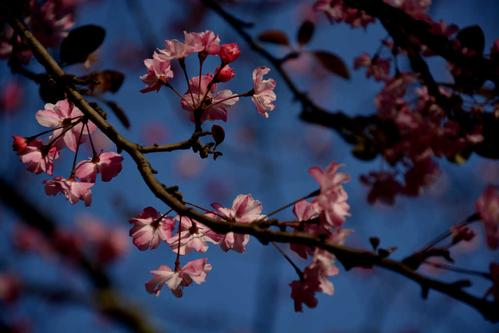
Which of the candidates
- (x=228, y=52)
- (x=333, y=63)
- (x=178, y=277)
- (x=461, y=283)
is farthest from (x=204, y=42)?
(x=333, y=63)

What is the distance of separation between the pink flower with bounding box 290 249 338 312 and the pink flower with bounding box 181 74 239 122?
349mm

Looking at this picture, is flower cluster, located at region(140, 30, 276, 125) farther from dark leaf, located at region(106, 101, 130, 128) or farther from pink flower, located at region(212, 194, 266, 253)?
dark leaf, located at region(106, 101, 130, 128)

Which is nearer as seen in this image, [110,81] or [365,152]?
[110,81]

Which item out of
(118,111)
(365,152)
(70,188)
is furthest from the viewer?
(365,152)

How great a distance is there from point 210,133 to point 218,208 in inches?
5.7

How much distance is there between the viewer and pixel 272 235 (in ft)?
2.04

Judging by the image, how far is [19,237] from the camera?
14.3ft

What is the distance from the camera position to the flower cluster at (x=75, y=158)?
2.77 ft

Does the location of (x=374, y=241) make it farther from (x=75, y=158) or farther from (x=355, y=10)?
(x=355, y=10)

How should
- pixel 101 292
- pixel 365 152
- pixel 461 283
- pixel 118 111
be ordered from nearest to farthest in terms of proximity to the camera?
pixel 461 283, pixel 118 111, pixel 365 152, pixel 101 292

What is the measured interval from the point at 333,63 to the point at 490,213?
0.91 metres

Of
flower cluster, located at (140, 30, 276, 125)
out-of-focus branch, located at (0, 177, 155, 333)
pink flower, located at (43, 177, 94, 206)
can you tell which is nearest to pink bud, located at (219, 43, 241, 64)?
flower cluster, located at (140, 30, 276, 125)

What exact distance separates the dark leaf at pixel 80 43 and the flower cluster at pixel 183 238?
1.79 feet

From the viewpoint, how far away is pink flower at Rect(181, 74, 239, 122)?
0.88 m
